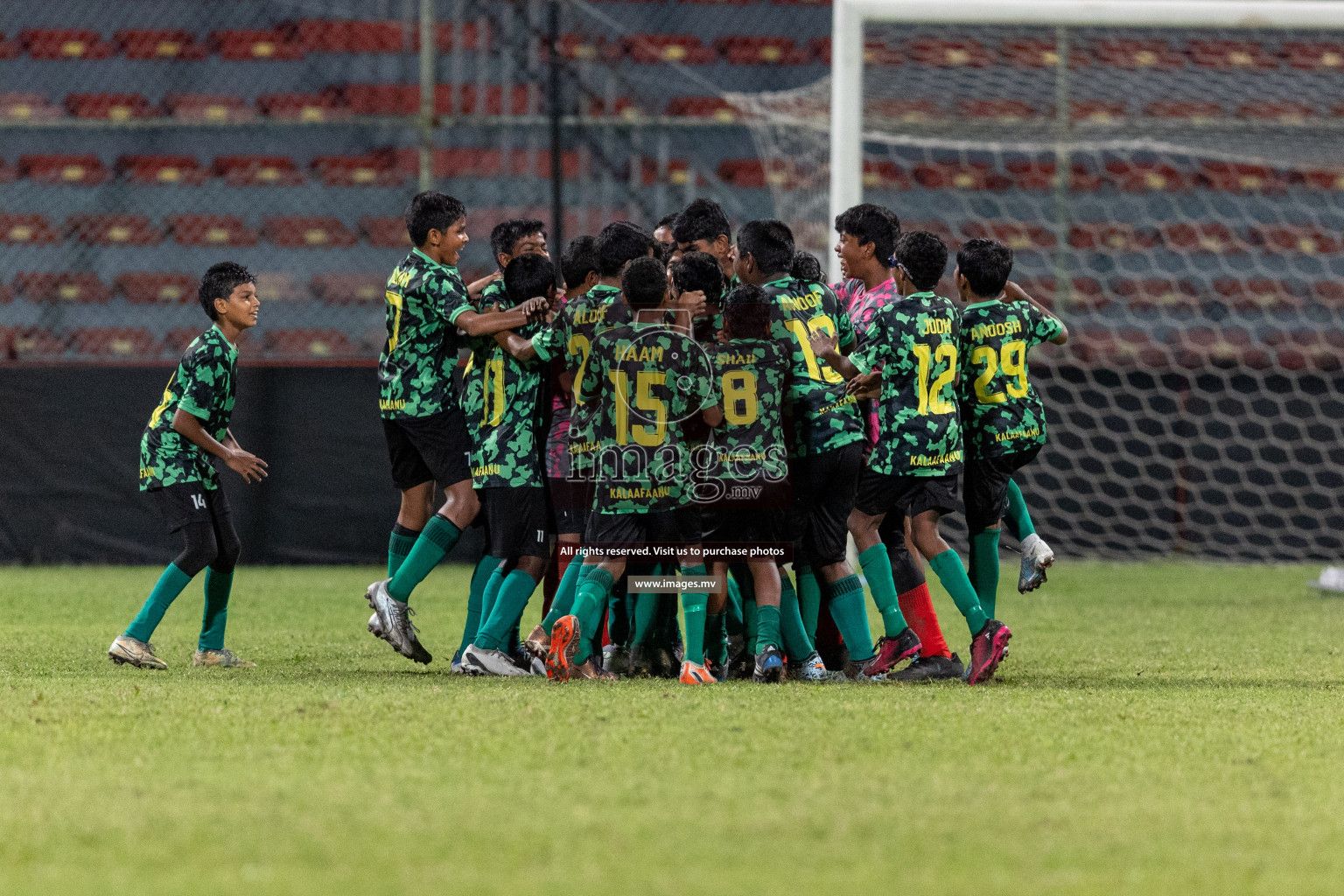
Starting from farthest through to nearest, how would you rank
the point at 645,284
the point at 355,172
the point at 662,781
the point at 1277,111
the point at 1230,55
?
1. the point at 1230,55
2. the point at 1277,111
3. the point at 355,172
4. the point at 645,284
5. the point at 662,781

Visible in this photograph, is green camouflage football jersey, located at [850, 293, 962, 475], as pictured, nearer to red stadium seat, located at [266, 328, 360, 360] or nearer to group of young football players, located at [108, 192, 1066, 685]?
group of young football players, located at [108, 192, 1066, 685]

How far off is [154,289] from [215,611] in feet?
24.2

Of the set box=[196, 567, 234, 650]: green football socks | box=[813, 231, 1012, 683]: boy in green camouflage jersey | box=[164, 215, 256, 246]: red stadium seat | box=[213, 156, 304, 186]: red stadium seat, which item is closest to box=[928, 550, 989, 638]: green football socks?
box=[813, 231, 1012, 683]: boy in green camouflage jersey

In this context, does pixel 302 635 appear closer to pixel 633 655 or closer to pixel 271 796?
pixel 633 655

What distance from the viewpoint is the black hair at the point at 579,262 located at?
18.5 feet

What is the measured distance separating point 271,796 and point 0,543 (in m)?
8.28

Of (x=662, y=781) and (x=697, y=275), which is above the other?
(x=697, y=275)

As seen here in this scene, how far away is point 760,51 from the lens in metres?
13.9

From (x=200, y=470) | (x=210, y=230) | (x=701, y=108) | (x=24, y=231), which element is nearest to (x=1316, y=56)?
(x=701, y=108)

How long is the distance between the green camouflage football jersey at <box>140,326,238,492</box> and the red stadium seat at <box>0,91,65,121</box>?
790 centimetres

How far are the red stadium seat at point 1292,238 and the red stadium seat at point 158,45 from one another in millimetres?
9295

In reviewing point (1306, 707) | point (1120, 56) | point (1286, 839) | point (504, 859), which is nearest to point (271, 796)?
point (504, 859)

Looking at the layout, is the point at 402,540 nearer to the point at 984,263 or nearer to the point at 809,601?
the point at 809,601

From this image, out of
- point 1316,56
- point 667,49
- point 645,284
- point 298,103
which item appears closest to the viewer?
point 645,284
